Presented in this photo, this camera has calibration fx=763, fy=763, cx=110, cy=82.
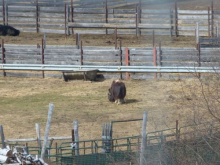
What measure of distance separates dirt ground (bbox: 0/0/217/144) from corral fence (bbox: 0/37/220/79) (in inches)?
19.9

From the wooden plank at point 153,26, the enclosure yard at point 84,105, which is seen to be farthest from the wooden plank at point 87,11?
the enclosure yard at point 84,105

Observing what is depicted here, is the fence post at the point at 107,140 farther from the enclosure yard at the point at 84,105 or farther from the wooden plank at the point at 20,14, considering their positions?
the wooden plank at the point at 20,14

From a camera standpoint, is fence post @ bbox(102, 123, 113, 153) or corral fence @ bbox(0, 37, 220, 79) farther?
corral fence @ bbox(0, 37, 220, 79)

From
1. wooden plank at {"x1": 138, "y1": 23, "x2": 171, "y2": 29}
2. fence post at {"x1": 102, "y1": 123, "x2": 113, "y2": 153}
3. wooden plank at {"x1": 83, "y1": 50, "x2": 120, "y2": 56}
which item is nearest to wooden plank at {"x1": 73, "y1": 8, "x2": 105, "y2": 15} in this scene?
wooden plank at {"x1": 138, "y1": 23, "x2": 171, "y2": 29}

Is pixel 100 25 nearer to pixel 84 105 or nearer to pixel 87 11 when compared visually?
pixel 87 11

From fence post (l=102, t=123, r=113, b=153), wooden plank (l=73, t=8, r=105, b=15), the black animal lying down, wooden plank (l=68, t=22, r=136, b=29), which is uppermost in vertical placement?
wooden plank (l=73, t=8, r=105, b=15)

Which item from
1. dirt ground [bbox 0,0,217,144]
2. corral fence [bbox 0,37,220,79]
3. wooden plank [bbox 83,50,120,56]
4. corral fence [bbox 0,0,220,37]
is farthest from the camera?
corral fence [bbox 0,0,220,37]

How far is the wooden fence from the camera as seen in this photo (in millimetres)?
25547

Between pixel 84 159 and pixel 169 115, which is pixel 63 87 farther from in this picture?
pixel 84 159

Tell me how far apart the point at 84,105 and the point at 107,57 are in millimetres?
4898

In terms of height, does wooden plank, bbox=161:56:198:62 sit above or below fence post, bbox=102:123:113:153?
above

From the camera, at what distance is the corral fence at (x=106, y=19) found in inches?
1358

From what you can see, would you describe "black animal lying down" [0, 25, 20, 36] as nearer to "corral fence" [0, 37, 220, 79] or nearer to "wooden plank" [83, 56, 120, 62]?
"corral fence" [0, 37, 220, 79]

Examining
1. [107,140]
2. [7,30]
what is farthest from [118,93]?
[7,30]
